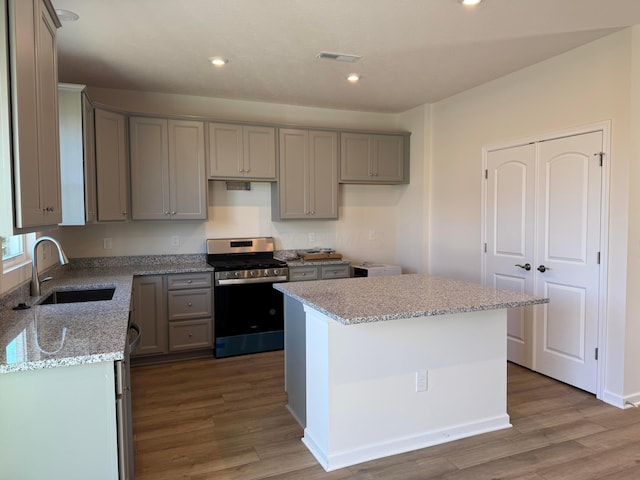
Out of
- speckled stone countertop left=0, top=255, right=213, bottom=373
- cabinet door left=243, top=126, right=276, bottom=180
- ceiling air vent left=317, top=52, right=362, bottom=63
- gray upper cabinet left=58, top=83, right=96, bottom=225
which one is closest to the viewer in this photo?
speckled stone countertop left=0, top=255, right=213, bottom=373

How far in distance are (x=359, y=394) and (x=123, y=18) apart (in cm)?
266

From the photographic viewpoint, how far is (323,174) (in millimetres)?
5008

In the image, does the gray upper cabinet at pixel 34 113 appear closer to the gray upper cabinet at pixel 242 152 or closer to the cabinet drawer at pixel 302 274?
the gray upper cabinet at pixel 242 152

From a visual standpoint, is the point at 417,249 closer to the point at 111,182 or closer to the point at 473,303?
the point at 473,303

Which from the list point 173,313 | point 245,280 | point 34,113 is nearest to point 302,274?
point 245,280

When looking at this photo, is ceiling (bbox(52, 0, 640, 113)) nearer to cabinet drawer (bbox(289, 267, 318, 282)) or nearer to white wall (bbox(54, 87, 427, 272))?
Answer: white wall (bbox(54, 87, 427, 272))

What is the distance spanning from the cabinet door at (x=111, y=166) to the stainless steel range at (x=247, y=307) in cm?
103

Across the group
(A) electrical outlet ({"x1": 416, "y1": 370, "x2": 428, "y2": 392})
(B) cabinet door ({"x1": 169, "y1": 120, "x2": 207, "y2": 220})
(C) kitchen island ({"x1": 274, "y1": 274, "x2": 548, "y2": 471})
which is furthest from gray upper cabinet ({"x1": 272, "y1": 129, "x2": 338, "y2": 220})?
(A) electrical outlet ({"x1": 416, "y1": 370, "x2": 428, "y2": 392})

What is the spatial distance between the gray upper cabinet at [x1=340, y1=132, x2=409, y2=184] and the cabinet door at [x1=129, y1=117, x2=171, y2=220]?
75.2 inches

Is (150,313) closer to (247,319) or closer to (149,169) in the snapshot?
(247,319)

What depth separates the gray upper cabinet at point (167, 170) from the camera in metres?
4.22

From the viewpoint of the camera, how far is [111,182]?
392cm

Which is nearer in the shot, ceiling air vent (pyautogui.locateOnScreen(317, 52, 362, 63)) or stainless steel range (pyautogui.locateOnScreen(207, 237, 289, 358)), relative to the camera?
ceiling air vent (pyautogui.locateOnScreen(317, 52, 362, 63))

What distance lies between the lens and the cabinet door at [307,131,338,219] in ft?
16.2
